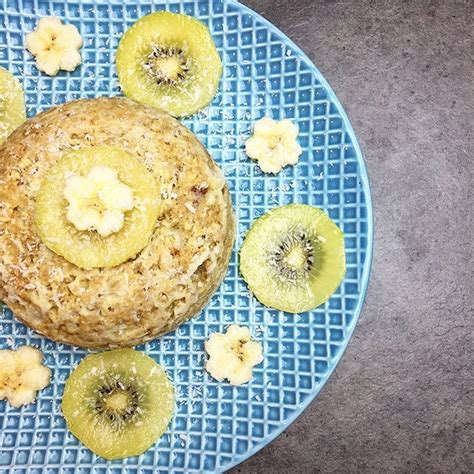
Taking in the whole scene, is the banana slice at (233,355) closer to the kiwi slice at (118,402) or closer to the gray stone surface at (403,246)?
the kiwi slice at (118,402)

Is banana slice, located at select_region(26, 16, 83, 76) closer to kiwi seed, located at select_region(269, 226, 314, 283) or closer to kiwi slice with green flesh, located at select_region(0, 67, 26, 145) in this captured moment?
kiwi slice with green flesh, located at select_region(0, 67, 26, 145)

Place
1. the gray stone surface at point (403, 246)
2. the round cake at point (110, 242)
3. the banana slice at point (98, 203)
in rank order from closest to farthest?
the banana slice at point (98, 203) < the round cake at point (110, 242) < the gray stone surface at point (403, 246)

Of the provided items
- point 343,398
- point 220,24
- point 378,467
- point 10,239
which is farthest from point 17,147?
point 378,467

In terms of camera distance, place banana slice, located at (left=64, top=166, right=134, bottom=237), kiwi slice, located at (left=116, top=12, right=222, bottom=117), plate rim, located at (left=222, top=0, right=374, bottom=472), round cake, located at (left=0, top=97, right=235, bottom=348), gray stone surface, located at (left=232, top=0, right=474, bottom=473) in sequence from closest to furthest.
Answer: banana slice, located at (left=64, top=166, right=134, bottom=237) < round cake, located at (left=0, top=97, right=235, bottom=348) < plate rim, located at (left=222, top=0, right=374, bottom=472) < kiwi slice, located at (left=116, top=12, right=222, bottom=117) < gray stone surface, located at (left=232, top=0, right=474, bottom=473)

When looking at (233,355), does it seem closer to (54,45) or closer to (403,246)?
(403,246)

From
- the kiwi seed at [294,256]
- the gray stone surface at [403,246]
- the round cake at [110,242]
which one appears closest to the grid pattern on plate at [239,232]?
the kiwi seed at [294,256]

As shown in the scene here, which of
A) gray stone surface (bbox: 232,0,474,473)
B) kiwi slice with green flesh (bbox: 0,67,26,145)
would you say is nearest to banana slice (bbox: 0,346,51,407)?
kiwi slice with green flesh (bbox: 0,67,26,145)

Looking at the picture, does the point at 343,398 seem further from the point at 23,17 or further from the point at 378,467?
the point at 23,17
